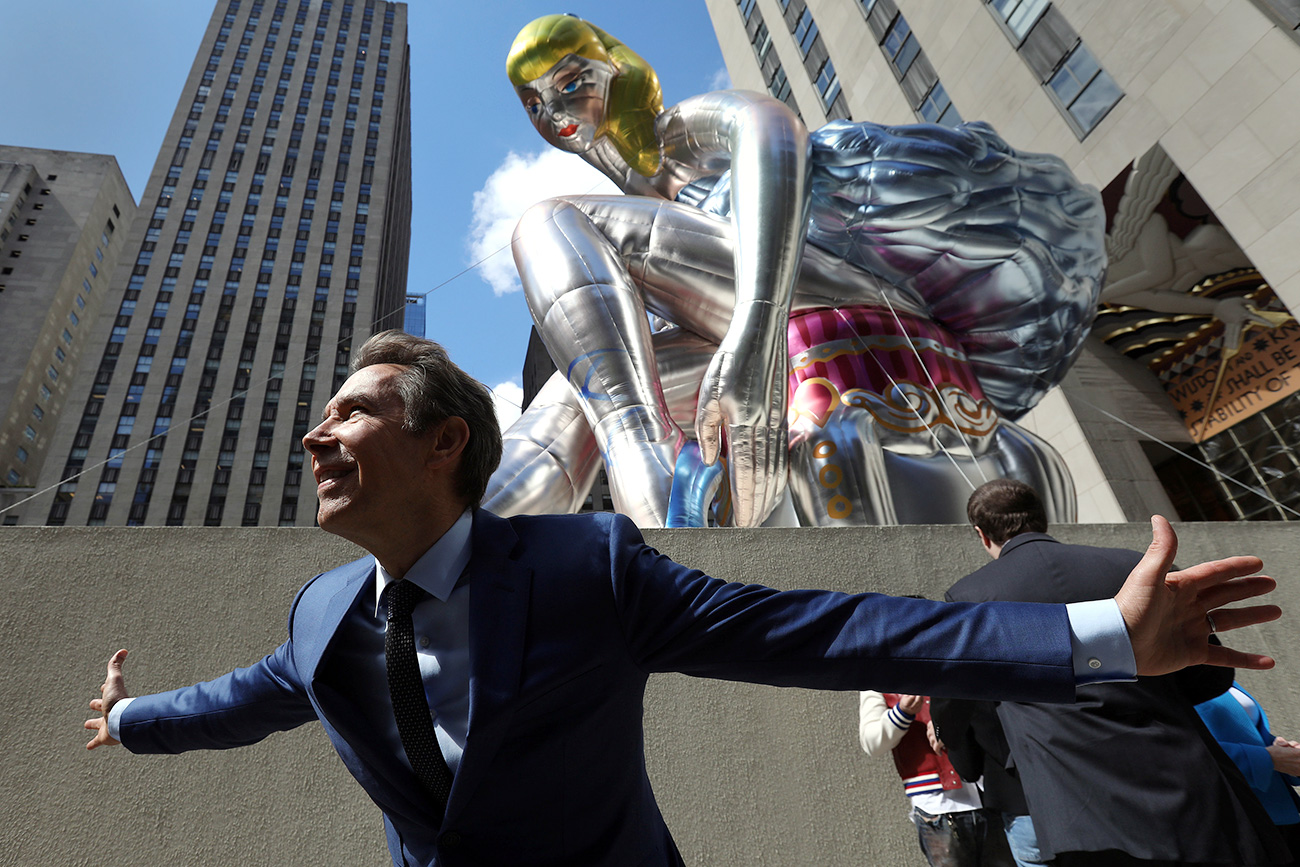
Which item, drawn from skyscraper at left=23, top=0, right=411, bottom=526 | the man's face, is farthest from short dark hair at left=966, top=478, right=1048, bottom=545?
skyscraper at left=23, top=0, right=411, bottom=526

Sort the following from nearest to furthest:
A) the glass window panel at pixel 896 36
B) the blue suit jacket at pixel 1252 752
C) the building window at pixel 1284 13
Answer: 1. the blue suit jacket at pixel 1252 752
2. the building window at pixel 1284 13
3. the glass window panel at pixel 896 36

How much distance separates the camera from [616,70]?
5594 millimetres

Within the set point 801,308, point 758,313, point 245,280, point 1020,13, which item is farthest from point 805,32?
point 245,280

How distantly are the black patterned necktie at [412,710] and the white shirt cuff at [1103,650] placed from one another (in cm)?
80

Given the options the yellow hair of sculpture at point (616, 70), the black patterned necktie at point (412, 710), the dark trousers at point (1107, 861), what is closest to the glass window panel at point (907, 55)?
the yellow hair of sculpture at point (616, 70)

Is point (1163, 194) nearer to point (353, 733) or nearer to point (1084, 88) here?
point (1084, 88)

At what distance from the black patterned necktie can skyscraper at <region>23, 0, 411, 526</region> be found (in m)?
38.1

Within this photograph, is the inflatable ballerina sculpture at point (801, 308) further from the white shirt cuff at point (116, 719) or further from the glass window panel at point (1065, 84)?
the glass window panel at point (1065, 84)

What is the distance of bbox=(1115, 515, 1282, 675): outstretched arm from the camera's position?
0.93m

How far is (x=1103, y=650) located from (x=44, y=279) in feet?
218

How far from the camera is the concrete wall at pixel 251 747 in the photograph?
7.93 feet

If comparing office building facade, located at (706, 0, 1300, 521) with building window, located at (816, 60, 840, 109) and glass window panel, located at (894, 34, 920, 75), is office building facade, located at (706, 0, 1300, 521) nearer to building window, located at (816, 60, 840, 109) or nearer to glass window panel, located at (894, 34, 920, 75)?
glass window panel, located at (894, 34, 920, 75)

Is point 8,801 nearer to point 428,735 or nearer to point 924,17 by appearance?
point 428,735

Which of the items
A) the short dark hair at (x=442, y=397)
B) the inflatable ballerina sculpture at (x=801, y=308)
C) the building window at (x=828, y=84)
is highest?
the building window at (x=828, y=84)
